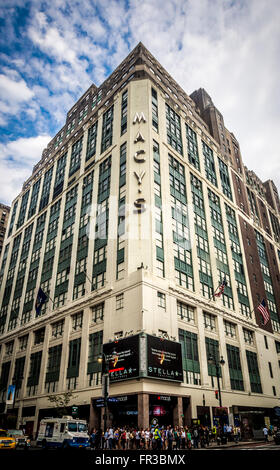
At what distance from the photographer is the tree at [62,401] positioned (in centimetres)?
3699

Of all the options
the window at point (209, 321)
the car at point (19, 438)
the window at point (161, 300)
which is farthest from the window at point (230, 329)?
the car at point (19, 438)

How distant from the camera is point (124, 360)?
32.7 m

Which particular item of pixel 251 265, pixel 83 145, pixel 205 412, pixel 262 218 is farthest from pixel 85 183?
pixel 262 218

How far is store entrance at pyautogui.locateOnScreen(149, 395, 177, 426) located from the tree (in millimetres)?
10377

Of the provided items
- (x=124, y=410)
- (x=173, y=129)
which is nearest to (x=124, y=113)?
(x=173, y=129)

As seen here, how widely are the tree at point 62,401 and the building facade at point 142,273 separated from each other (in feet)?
3.01

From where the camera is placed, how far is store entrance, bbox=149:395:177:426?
3206cm

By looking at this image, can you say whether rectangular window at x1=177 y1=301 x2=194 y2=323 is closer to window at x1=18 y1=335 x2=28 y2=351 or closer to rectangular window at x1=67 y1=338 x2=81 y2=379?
rectangular window at x1=67 y1=338 x2=81 y2=379

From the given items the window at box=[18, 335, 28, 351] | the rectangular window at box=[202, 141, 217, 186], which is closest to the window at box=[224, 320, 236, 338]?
the rectangular window at box=[202, 141, 217, 186]

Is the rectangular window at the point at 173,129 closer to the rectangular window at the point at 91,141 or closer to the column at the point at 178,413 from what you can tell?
the rectangular window at the point at 91,141

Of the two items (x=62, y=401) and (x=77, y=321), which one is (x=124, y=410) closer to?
(x=62, y=401)

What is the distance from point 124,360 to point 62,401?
39.6ft
